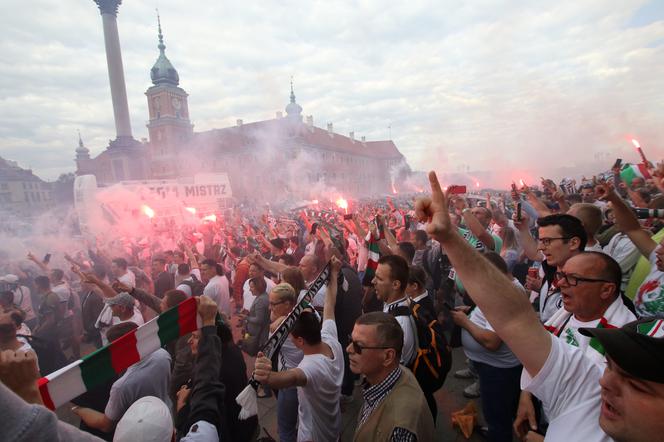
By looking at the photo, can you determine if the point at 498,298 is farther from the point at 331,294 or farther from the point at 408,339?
the point at 331,294

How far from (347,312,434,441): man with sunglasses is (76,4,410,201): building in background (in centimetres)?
4250

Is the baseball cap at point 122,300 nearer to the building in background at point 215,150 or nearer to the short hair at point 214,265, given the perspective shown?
the short hair at point 214,265

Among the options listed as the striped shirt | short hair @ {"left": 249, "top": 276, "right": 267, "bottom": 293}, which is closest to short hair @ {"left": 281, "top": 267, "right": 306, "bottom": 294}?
short hair @ {"left": 249, "top": 276, "right": 267, "bottom": 293}

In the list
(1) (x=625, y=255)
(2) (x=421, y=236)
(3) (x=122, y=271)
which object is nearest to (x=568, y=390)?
(1) (x=625, y=255)

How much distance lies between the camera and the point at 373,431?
1.86m

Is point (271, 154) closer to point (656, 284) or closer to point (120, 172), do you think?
point (120, 172)

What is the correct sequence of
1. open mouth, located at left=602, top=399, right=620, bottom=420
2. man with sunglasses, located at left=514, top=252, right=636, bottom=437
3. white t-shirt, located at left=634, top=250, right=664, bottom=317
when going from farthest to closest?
white t-shirt, located at left=634, top=250, right=664, bottom=317 → man with sunglasses, located at left=514, top=252, right=636, bottom=437 → open mouth, located at left=602, top=399, right=620, bottom=420

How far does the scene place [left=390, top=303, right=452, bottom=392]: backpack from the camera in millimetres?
2543

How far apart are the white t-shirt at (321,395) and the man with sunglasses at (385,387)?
1.27ft

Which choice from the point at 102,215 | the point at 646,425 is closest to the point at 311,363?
the point at 646,425

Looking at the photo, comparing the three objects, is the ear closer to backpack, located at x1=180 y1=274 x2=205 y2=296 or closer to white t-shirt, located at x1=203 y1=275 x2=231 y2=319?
white t-shirt, located at x1=203 y1=275 x2=231 y2=319

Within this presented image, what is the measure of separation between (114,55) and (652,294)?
50.6 m

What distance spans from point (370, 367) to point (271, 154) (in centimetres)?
5215

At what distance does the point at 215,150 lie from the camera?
57312 mm
